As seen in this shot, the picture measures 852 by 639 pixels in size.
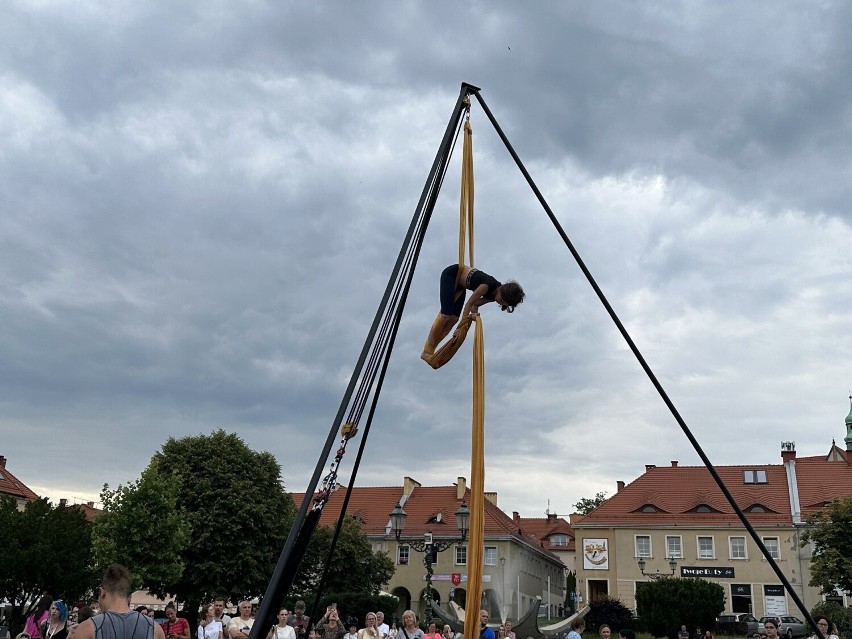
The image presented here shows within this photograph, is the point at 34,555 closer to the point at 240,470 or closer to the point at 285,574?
the point at 240,470

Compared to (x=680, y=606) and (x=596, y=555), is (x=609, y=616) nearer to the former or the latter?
(x=680, y=606)

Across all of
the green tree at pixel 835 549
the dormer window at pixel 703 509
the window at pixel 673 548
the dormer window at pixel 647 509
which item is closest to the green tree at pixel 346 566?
the dormer window at pixel 647 509

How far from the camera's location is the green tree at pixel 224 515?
1258 inches

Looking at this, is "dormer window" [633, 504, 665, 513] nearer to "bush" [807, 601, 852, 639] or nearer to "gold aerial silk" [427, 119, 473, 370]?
"bush" [807, 601, 852, 639]

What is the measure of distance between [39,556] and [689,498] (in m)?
33.1

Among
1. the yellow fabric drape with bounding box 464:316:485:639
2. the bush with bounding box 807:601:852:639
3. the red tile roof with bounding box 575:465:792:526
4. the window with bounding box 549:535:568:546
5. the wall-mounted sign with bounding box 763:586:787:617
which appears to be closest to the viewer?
the yellow fabric drape with bounding box 464:316:485:639

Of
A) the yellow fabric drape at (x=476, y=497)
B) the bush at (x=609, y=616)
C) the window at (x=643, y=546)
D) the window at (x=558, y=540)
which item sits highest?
the window at (x=558, y=540)

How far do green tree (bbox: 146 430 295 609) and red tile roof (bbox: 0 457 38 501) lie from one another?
23.4 metres

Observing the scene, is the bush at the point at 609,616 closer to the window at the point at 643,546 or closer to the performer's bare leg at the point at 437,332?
the window at the point at 643,546

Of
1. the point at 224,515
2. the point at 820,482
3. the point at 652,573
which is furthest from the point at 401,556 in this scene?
the point at 820,482

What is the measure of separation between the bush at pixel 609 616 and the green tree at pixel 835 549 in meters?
7.40

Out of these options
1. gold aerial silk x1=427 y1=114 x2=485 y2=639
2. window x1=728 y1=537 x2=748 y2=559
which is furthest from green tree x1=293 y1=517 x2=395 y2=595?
gold aerial silk x1=427 y1=114 x2=485 y2=639

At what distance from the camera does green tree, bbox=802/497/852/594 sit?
30.2 metres

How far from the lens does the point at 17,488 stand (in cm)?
5350
